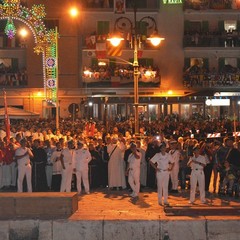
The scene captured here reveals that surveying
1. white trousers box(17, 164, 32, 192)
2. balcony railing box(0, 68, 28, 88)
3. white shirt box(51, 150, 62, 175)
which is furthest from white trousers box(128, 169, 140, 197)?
balcony railing box(0, 68, 28, 88)

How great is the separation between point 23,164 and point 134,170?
327 centimetres

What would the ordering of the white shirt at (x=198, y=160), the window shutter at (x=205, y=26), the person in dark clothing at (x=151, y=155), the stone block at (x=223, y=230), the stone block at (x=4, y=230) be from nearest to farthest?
the stone block at (x=223, y=230) < the stone block at (x=4, y=230) < the white shirt at (x=198, y=160) < the person in dark clothing at (x=151, y=155) < the window shutter at (x=205, y=26)

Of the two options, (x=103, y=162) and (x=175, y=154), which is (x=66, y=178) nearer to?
(x=103, y=162)

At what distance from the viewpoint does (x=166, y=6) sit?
154 ft

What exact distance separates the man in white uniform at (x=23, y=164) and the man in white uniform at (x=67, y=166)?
968mm

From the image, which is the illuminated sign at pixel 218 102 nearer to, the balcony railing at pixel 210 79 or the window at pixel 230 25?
the balcony railing at pixel 210 79

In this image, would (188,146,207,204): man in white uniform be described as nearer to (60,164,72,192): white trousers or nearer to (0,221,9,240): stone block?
(60,164,72,192): white trousers

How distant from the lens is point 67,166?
62.7 feet

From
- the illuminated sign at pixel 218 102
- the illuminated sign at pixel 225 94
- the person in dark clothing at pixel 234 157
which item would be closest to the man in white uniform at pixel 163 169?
the person in dark clothing at pixel 234 157

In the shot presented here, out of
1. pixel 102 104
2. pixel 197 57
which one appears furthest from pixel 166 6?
pixel 102 104

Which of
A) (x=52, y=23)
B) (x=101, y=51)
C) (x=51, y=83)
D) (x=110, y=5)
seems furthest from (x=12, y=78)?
(x=51, y=83)

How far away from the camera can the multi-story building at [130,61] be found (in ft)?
150

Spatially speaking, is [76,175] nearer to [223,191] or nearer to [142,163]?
[142,163]

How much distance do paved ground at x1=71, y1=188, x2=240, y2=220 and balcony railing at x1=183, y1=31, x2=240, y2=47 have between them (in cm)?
2813
